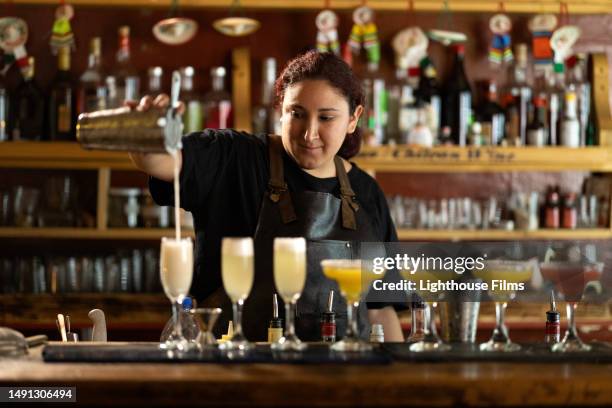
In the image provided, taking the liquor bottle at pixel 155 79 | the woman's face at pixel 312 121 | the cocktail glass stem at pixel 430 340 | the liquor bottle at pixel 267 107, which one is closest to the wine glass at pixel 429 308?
the cocktail glass stem at pixel 430 340

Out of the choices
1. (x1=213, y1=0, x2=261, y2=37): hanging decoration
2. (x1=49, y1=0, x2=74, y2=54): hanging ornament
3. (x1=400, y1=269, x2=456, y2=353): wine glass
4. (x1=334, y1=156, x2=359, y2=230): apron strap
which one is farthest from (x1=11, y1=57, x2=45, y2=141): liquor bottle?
(x1=400, y1=269, x2=456, y2=353): wine glass

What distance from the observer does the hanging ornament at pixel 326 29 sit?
188 inches

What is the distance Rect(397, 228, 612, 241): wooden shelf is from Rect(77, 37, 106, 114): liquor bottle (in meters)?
1.55

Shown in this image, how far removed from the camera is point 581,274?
2289mm

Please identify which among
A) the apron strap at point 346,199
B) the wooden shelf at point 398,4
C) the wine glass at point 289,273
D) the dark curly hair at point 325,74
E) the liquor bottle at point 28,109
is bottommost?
the wine glass at point 289,273

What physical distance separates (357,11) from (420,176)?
93 cm

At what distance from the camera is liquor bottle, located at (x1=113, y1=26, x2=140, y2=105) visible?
4.81 metres

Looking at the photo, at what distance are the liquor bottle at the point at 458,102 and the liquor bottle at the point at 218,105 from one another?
108 centimetres

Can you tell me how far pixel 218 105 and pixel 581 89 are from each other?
1.82m

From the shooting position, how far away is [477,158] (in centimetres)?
482

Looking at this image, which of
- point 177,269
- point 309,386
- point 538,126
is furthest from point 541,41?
point 309,386

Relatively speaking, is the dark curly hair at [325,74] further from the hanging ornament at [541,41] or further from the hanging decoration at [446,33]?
the hanging ornament at [541,41]

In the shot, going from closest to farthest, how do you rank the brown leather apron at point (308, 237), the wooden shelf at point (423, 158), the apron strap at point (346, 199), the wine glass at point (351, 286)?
the wine glass at point (351, 286)
the brown leather apron at point (308, 237)
the apron strap at point (346, 199)
the wooden shelf at point (423, 158)

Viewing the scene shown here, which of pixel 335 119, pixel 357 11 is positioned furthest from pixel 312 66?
pixel 357 11
